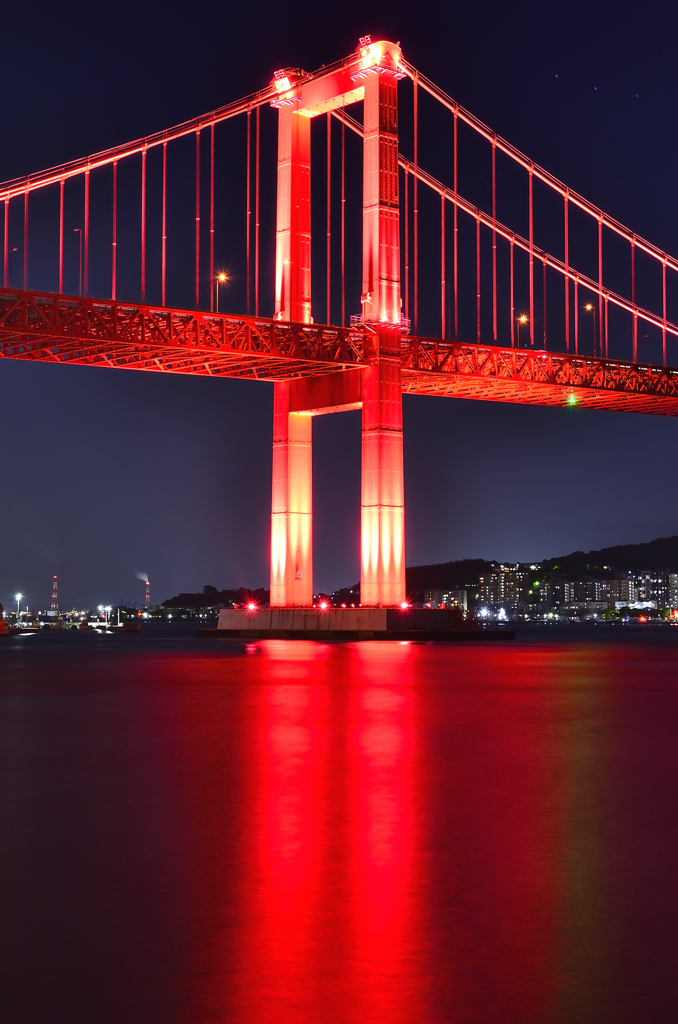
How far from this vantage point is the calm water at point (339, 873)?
3537 millimetres

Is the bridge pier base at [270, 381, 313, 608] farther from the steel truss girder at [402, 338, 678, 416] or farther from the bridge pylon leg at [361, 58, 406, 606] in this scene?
the steel truss girder at [402, 338, 678, 416]

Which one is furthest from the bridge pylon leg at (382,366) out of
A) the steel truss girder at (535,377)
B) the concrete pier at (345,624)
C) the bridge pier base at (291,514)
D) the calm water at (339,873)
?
the calm water at (339,873)

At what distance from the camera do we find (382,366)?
42562 millimetres

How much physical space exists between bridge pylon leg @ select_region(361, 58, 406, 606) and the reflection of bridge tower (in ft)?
0.10

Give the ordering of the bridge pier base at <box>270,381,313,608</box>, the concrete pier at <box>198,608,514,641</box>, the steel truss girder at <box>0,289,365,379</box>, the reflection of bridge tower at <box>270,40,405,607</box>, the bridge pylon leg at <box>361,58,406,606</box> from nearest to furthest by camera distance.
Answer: the steel truss girder at <box>0,289,365,379</box> → the concrete pier at <box>198,608,514,641</box> → the bridge pylon leg at <box>361,58,406,606</box> → the reflection of bridge tower at <box>270,40,405,607</box> → the bridge pier base at <box>270,381,313,608</box>

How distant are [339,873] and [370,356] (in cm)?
3826

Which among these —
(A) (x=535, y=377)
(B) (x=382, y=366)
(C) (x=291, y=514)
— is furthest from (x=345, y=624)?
(A) (x=535, y=377)

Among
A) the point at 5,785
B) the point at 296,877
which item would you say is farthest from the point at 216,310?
the point at 296,877

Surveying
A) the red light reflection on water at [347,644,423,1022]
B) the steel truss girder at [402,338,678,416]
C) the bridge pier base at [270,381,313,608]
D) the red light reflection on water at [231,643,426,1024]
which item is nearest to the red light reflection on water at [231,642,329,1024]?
the red light reflection on water at [231,643,426,1024]

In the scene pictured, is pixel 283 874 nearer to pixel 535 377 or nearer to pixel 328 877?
pixel 328 877

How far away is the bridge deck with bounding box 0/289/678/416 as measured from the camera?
39500 mm

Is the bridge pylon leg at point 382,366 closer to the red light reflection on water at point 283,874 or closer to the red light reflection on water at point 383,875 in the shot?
the red light reflection on water at point 283,874

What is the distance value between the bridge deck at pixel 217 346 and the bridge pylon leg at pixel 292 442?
1.92 metres

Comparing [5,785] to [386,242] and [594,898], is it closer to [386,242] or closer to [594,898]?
[594,898]
